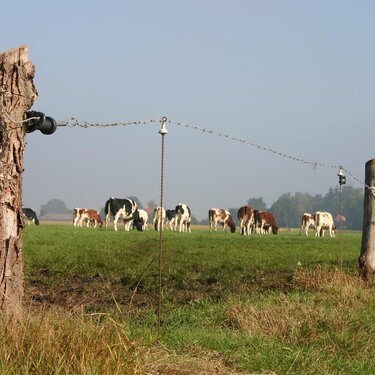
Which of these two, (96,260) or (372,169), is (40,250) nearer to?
(96,260)

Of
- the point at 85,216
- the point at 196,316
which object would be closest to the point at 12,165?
the point at 196,316

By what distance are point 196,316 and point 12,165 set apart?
172 inches

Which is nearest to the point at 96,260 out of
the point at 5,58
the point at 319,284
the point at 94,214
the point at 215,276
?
the point at 215,276

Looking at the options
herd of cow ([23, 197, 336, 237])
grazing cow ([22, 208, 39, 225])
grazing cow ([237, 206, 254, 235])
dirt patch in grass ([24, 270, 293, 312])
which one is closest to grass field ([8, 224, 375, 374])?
dirt patch in grass ([24, 270, 293, 312])

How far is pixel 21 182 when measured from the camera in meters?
7.32

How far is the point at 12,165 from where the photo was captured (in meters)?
7.22

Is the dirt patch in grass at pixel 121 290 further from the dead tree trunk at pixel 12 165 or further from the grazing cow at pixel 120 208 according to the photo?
the grazing cow at pixel 120 208

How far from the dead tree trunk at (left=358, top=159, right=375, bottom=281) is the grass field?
0.39 m

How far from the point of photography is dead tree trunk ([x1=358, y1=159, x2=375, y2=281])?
14172 millimetres

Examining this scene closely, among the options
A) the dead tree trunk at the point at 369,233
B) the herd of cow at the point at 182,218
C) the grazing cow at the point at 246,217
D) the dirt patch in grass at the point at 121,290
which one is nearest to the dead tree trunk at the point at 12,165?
the dirt patch in grass at the point at 121,290

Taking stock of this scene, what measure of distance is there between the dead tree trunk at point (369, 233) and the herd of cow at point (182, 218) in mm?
32075

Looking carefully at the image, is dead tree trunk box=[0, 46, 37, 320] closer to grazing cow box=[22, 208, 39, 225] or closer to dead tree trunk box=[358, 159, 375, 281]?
dead tree trunk box=[358, 159, 375, 281]

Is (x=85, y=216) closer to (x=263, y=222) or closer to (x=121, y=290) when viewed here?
(x=263, y=222)

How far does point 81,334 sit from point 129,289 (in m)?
7.69
